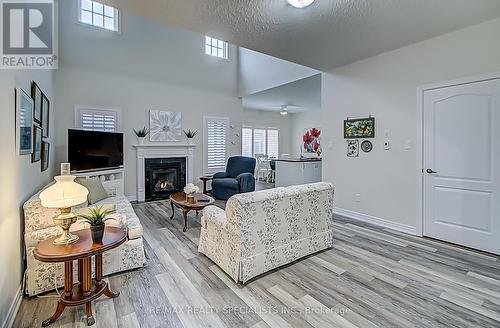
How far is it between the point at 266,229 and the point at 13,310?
2.06 metres

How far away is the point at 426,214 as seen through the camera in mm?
3604

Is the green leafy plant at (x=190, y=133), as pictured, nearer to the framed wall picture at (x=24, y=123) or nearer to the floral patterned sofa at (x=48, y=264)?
the framed wall picture at (x=24, y=123)

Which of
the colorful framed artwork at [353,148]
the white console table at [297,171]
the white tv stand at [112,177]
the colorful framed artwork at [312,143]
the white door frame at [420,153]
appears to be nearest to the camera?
the white door frame at [420,153]

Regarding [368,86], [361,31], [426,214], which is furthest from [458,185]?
[361,31]

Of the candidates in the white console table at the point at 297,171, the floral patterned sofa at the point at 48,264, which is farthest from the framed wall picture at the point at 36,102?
the white console table at the point at 297,171

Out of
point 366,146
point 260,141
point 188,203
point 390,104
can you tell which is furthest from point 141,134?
point 260,141

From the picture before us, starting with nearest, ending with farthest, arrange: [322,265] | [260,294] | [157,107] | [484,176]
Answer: [260,294]
[322,265]
[484,176]
[157,107]

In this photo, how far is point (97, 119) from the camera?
214 inches

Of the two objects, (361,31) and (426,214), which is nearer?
(361,31)

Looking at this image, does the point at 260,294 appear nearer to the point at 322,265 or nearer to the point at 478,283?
the point at 322,265

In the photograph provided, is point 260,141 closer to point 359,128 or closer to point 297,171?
point 297,171

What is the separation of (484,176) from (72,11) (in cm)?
736

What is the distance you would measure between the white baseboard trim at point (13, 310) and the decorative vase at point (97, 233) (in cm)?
72

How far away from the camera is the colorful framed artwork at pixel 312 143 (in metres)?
8.25
